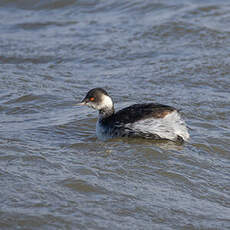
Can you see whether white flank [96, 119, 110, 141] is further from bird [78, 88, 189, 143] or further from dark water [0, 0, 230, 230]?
dark water [0, 0, 230, 230]

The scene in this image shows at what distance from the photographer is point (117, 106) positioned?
9156 millimetres

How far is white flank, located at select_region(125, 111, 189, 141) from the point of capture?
7.17 metres

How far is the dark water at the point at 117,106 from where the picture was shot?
5.21 metres

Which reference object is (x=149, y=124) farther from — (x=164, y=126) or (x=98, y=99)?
(x=98, y=99)

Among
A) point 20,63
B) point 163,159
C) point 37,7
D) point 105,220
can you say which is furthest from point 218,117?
point 37,7

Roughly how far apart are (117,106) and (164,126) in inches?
80.7

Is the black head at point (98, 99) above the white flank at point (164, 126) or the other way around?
above

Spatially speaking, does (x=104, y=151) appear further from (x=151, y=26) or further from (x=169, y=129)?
(x=151, y=26)

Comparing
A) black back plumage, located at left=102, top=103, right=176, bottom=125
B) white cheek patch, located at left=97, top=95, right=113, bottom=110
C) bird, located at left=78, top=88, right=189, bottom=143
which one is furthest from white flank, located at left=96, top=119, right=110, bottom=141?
white cheek patch, located at left=97, top=95, right=113, bottom=110

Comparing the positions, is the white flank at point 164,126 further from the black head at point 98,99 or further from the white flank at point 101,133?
the black head at point 98,99

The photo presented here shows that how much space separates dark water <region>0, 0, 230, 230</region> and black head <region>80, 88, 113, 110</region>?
472 millimetres

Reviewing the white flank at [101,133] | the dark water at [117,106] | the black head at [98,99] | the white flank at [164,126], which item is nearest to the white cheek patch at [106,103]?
the black head at [98,99]

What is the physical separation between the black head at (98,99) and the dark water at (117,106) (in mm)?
472

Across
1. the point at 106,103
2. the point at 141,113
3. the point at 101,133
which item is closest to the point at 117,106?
the point at 106,103
